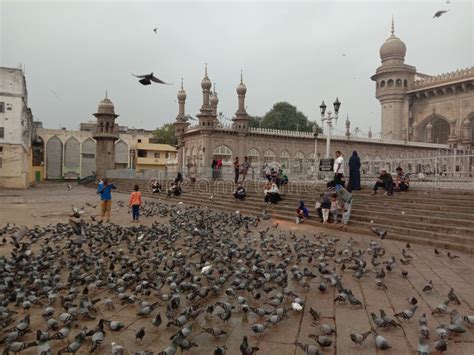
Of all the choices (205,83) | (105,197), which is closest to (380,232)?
(105,197)

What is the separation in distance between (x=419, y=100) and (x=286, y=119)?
57.1ft

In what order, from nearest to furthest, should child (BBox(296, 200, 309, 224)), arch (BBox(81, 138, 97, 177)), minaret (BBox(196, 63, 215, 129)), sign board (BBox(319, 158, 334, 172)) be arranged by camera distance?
1. child (BBox(296, 200, 309, 224))
2. sign board (BBox(319, 158, 334, 172))
3. minaret (BBox(196, 63, 215, 129))
4. arch (BBox(81, 138, 97, 177))

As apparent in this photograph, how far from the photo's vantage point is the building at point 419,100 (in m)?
43.8

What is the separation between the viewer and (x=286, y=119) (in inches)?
2064

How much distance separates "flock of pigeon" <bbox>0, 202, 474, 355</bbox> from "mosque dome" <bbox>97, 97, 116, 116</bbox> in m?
33.5

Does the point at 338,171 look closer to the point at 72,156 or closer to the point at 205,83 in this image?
the point at 205,83

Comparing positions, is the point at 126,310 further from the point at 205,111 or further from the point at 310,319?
the point at 205,111

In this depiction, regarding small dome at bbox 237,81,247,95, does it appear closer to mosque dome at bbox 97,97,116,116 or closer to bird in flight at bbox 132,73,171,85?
mosque dome at bbox 97,97,116,116

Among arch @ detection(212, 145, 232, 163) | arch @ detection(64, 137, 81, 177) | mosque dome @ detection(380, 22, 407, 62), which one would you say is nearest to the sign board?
arch @ detection(212, 145, 232, 163)

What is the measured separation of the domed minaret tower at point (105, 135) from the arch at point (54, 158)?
14133 mm

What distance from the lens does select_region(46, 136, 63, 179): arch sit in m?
49.6

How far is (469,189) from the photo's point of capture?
10.4m

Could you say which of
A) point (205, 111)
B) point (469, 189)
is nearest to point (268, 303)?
point (469, 189)

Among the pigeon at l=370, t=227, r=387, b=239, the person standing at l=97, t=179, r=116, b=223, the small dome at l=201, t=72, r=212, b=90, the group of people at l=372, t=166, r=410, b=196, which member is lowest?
the pigeon at l=370, t=227, r=387, b=239
